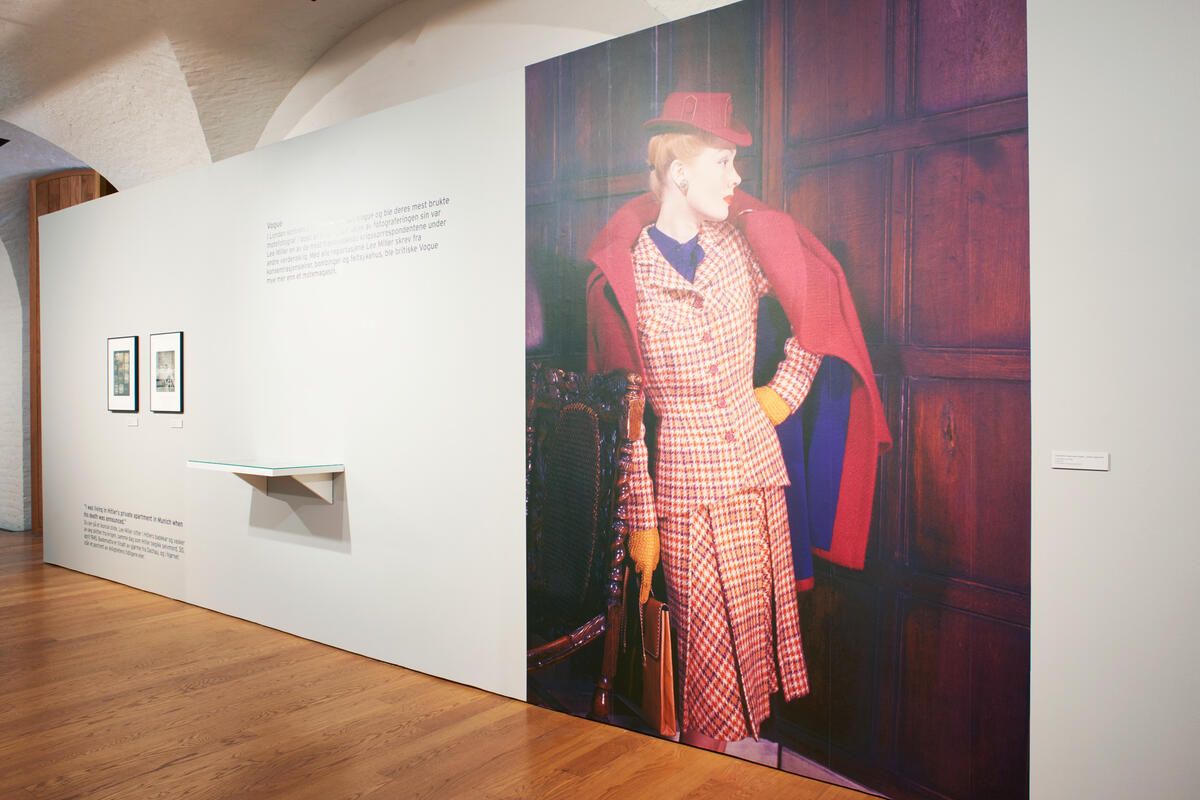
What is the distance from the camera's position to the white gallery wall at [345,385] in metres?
3.79

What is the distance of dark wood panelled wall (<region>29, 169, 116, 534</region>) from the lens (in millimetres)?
8812

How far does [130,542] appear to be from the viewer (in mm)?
5988

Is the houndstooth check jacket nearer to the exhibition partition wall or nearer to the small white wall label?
the exhibition partition wall

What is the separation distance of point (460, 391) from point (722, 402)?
1.39 metres

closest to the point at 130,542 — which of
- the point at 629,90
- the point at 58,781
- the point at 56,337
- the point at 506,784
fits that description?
the point at 56,337

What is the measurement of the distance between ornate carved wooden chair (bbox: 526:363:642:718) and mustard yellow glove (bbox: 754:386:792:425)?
1.79ft

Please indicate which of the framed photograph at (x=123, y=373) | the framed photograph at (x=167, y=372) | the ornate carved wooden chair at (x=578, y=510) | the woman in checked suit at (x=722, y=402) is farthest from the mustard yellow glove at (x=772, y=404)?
the framed photograph at (x=123, y=373)

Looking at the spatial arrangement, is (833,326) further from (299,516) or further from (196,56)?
(196,56)

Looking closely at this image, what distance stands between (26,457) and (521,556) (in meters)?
8.23

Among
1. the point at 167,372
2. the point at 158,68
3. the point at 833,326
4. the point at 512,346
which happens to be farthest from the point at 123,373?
the point at 833,326

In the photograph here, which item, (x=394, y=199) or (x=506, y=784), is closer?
(x=506, y=784)

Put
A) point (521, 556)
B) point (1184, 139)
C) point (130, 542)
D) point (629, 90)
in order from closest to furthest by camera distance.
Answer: point (1184, 139) → point (629, 90) → point (521, 556) → point (130, 542)

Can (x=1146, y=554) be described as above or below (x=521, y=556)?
above

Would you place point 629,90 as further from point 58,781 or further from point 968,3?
point 58,781
